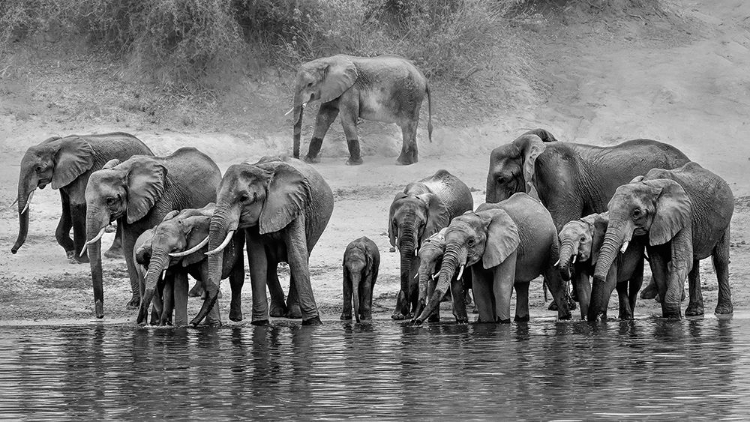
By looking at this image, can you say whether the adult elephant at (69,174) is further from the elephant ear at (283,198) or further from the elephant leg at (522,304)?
the elephant leg at (522,304)

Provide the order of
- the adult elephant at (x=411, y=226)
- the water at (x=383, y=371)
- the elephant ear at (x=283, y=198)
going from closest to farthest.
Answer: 1. the water at (x=383, y=371)
2. the elephant ear at (x=283, y=198)
3. the adult elephant at (x=411, y=226)

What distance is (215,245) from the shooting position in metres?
16.4

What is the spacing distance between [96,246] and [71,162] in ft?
7.92

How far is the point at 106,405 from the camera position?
11.8 m

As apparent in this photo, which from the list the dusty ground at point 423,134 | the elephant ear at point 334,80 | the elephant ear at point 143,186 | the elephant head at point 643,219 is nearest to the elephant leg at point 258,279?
the dusty ground at point 423,134

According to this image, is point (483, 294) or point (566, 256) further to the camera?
point (483, 294)

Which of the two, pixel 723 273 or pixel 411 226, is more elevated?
pixel 411 226

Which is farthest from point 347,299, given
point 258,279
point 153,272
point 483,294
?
point 153,272

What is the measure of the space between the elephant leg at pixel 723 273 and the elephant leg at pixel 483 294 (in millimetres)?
2491

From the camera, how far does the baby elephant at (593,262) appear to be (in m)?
17.0

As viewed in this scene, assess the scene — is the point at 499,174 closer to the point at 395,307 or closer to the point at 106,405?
the point at 395,307

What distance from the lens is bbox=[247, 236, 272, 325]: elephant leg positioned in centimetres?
1694

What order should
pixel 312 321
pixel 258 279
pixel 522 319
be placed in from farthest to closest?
pixel 522 319 → pixel 312 321 → pixel 258 279

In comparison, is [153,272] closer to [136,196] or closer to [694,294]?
[136,196]
